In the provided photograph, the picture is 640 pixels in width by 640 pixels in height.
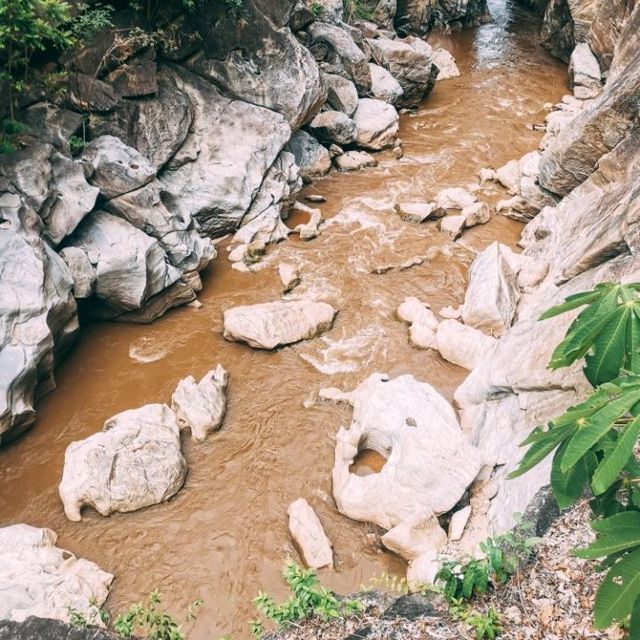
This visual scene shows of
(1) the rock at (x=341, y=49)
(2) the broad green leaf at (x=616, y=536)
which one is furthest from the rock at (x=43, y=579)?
(1) the rock at (x=341, y=49)

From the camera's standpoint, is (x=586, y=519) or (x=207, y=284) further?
(x=207, y=284)

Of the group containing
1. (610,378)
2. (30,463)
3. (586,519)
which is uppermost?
(610,378)

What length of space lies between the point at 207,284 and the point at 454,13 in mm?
20267

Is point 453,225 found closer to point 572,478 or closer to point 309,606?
point 309,606

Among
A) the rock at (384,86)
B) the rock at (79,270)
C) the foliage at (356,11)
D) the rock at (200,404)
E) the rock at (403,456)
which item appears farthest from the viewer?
the foliage at (356,11)

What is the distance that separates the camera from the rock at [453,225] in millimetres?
10898

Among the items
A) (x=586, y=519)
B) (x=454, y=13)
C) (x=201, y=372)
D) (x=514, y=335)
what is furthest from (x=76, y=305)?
(x=454, y=13)

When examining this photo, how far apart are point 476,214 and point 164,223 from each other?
6484mm

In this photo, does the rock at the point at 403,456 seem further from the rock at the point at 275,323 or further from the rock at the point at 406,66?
the rock at the point at 406,66

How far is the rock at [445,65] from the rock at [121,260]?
48.2 ft

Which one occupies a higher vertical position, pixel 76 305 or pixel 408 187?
pixel 408 187

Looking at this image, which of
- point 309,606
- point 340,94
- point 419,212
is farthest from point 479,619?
point 340,94

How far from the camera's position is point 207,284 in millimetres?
9820

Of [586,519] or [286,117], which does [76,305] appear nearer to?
[286,117]
